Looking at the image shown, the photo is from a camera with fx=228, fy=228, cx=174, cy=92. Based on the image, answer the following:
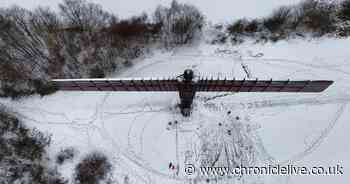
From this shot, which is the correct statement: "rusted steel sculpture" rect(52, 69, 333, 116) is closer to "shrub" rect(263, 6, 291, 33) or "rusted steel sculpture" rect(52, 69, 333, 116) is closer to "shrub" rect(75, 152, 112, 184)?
"shrub" rect(75, 152, 112, 184)

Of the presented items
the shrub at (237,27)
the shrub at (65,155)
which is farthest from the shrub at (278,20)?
the shrub at (65,155)

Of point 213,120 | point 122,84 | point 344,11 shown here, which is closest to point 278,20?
point 344,11

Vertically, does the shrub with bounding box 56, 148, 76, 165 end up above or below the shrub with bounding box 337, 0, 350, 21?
below

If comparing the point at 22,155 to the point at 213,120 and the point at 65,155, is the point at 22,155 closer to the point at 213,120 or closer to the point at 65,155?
the point at 65,155

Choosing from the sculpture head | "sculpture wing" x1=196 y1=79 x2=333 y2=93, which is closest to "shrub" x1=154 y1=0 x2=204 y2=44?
"sculpture wing" x1=196 y1=79 x2=333 y2=93

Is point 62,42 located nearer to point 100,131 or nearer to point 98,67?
point 98,67

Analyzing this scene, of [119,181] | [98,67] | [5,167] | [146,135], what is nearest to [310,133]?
[146,135]
